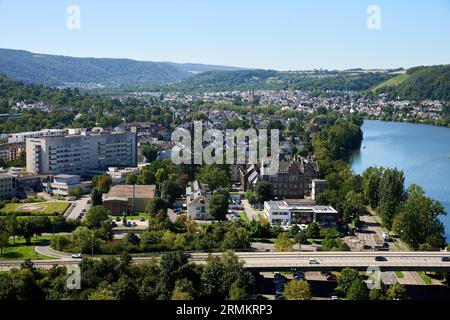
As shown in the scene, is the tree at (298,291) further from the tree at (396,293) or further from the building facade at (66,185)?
the building facade at (66,185)

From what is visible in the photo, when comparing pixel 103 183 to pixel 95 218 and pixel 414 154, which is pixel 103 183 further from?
pixel 414 154

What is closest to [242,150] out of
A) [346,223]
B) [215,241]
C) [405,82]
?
[346,223]

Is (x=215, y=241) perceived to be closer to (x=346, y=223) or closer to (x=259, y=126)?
(x=346, y=223)

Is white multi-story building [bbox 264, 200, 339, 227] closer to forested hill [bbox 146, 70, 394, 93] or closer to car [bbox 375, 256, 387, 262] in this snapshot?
car [bbox 375, 256, 387, 262]

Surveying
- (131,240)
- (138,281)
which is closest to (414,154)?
(131,240)

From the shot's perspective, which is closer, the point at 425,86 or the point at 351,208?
the point at 351,208
